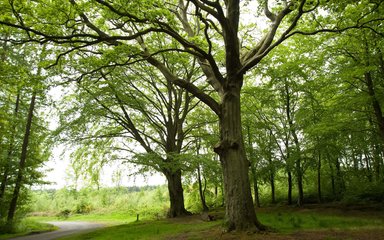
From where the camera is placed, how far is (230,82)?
9453 millimetres

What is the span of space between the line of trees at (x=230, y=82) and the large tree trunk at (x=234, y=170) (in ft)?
0.11

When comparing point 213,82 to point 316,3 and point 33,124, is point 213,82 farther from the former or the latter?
point 33,124

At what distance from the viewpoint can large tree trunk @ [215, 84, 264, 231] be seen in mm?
8359

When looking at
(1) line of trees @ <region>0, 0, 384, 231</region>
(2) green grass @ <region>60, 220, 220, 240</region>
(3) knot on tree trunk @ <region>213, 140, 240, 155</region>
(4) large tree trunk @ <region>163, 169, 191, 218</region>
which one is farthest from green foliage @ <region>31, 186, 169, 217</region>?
(3) knot on tree trunk @ <region>213, 140, 240, 155</region>

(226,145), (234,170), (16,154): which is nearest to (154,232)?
(234,170)

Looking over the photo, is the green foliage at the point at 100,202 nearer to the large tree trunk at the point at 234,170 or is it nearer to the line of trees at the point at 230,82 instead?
the line of trees at the point at 230,82

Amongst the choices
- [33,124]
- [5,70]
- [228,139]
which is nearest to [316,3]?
[228,139]

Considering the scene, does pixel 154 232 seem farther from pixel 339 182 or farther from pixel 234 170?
pixel 339 182

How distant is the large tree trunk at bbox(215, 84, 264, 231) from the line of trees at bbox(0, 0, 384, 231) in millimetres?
33

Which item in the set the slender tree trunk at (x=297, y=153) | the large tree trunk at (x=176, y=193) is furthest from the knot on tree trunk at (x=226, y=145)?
the large tree trunk at (x=176, y=193)

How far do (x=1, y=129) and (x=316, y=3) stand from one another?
50.5ft

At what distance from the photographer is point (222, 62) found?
50.3 feet

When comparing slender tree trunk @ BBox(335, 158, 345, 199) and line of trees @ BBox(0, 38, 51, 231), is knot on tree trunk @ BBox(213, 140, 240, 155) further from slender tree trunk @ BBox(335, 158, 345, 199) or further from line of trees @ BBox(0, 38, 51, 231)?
slender tree trunk @ BBox(335, 158, 345, 199)

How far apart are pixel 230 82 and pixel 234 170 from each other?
2.91 m
